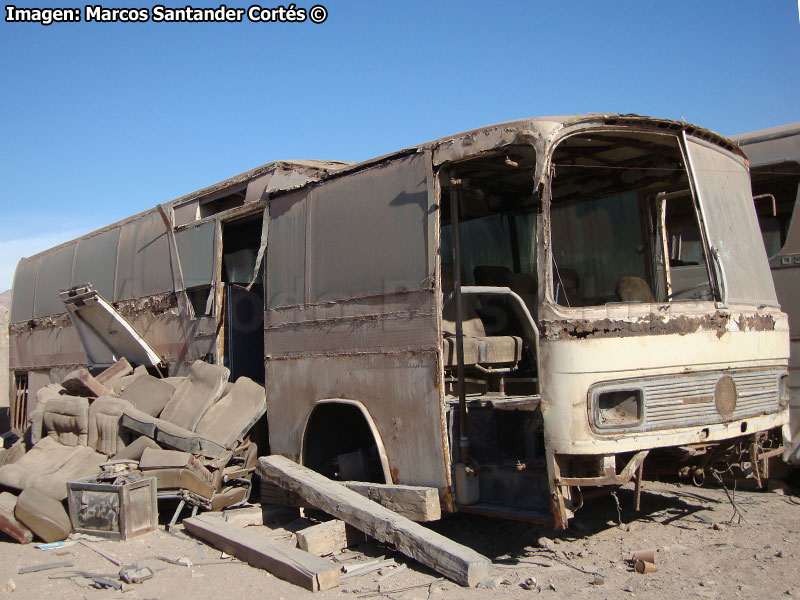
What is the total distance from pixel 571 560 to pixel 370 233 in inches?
107

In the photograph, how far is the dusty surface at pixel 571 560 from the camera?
417cm

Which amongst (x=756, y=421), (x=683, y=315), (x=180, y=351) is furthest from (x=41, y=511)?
(x=756, y=421)

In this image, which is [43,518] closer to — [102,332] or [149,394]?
[149,394]

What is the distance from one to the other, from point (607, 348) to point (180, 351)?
515 centimetres

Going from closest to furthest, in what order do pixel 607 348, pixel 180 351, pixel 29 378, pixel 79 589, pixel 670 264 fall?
pixel 607 348, pixel 79 589, pixel 670 264, pixel 180 351, pixel 29 378

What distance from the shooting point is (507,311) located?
6.12 m

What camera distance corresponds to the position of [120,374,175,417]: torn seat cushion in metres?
7.05

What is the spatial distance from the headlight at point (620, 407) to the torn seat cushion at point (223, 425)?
3.33 meters

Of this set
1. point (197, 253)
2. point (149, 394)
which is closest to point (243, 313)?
point (197, 253)

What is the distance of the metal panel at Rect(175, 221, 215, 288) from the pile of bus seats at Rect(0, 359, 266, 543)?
976mm

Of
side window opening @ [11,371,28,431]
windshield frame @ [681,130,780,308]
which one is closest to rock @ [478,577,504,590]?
windshield frame @ [681,130,780,308]

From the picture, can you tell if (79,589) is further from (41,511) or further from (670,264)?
(670,264)

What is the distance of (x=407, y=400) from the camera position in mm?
4945

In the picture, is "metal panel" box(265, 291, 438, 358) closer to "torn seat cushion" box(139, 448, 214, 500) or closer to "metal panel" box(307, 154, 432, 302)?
"metal panel" box(307, 154, 432, 302)
